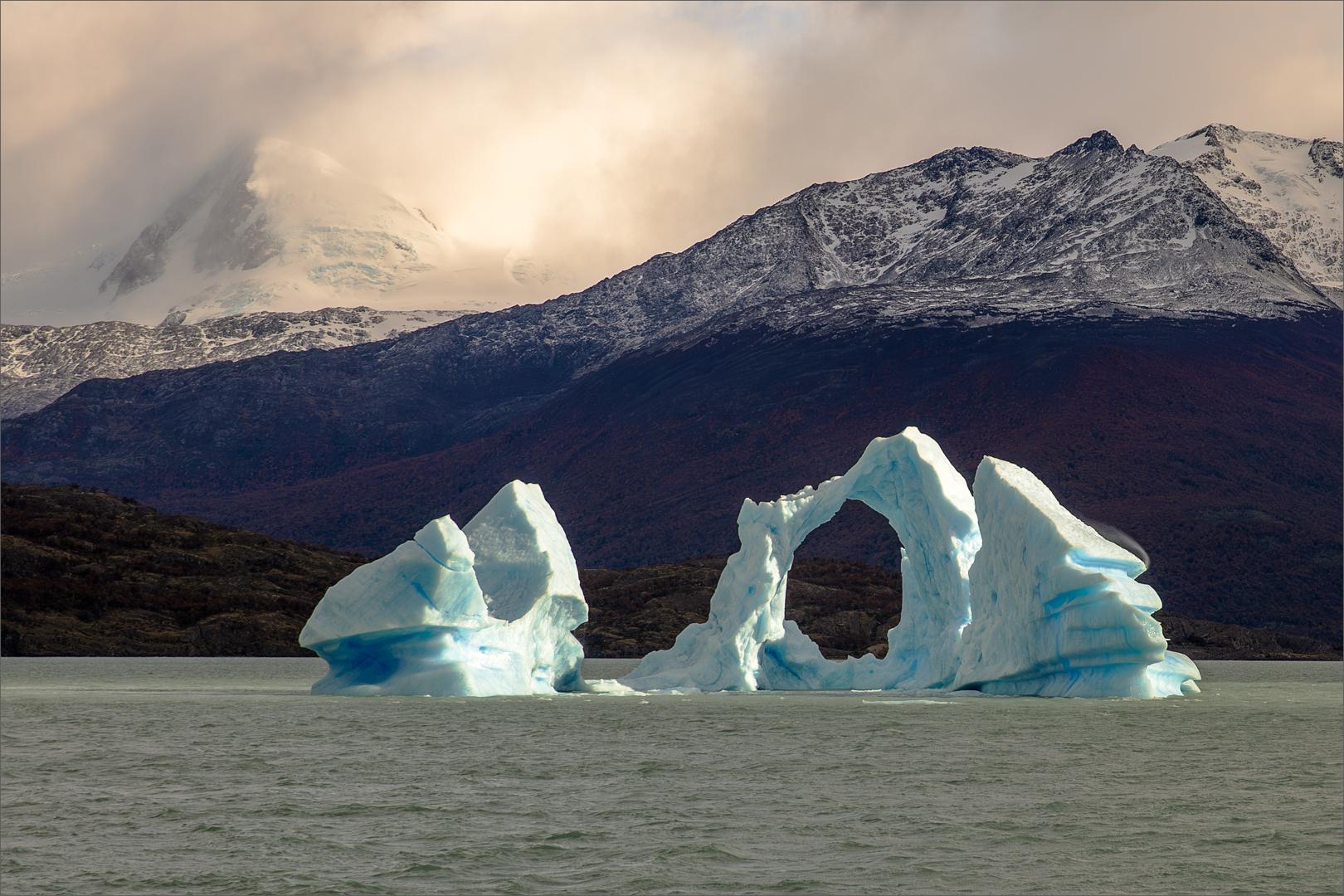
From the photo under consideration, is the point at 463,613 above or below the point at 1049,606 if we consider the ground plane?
above

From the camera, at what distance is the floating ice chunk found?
47.1 metres

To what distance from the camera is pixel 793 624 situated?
2405 inches

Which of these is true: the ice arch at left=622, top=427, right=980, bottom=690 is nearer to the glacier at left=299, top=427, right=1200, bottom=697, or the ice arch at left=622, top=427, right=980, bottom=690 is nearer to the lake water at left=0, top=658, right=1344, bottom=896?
the glacier at left=299, top=427, right=1200, bottom=697

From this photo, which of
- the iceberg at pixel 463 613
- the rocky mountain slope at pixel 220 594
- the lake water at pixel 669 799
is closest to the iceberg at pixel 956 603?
the lake water at pixel 669 799

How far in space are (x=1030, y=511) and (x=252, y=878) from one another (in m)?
29.2

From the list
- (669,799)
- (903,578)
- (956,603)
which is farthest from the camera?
(903,578)

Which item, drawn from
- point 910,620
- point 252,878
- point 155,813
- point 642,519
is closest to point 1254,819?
point 252,878

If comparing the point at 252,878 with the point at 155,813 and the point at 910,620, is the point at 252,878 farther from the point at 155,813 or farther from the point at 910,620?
the point at 910,620

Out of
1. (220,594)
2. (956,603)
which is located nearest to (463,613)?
(956,603)

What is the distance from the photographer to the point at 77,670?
312 feet

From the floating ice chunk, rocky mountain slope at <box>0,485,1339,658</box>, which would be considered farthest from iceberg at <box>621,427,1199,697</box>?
rocky mountain slope at <box>0,485,1339,658</box>

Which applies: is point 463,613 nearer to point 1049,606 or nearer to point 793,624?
point 793,624

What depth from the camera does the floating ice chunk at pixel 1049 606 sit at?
4712 centimetres

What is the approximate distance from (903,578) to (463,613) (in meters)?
16.3
